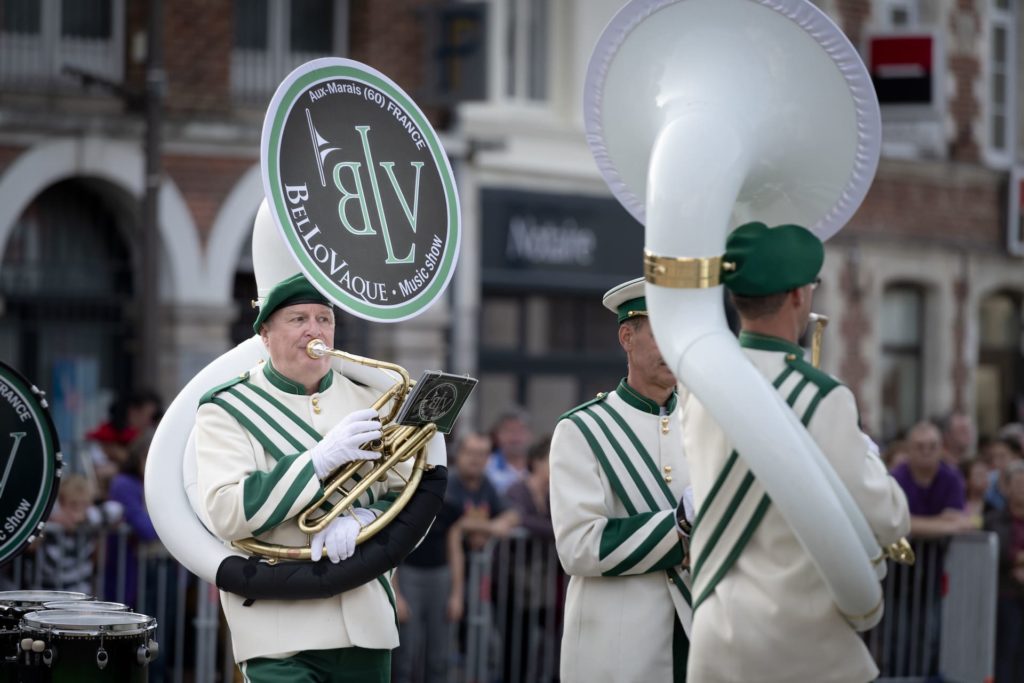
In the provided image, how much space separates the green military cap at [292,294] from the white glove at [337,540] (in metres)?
0.70

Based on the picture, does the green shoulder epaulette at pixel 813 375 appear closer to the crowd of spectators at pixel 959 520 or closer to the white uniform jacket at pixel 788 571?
the white uniform jacket at pixel 788 571

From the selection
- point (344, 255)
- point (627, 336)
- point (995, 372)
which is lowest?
point (995, 372)

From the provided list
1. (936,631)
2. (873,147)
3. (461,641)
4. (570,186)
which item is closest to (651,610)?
(873,147)

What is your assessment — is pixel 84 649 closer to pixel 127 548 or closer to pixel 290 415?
pixel 290 415

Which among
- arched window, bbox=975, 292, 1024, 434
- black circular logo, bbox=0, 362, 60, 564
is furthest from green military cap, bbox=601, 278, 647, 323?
arched window, bbox=975, 292, 1024, 434

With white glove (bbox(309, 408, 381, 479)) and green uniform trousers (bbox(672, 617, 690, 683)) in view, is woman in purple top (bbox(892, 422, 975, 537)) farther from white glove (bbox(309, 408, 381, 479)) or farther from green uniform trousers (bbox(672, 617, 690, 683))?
white glove (bbox(309, 408, 381, 479))

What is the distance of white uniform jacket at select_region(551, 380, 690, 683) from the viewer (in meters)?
5.20

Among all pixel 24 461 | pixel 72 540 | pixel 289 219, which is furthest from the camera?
pixel 72 540

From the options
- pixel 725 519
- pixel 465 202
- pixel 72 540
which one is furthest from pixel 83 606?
pixel 465 202

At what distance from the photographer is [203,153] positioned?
50.9 ft

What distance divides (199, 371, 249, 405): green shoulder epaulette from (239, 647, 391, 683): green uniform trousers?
803mm

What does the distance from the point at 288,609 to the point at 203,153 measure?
10866 millimetres

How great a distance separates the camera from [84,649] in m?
5.37

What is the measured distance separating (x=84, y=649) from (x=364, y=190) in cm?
166
